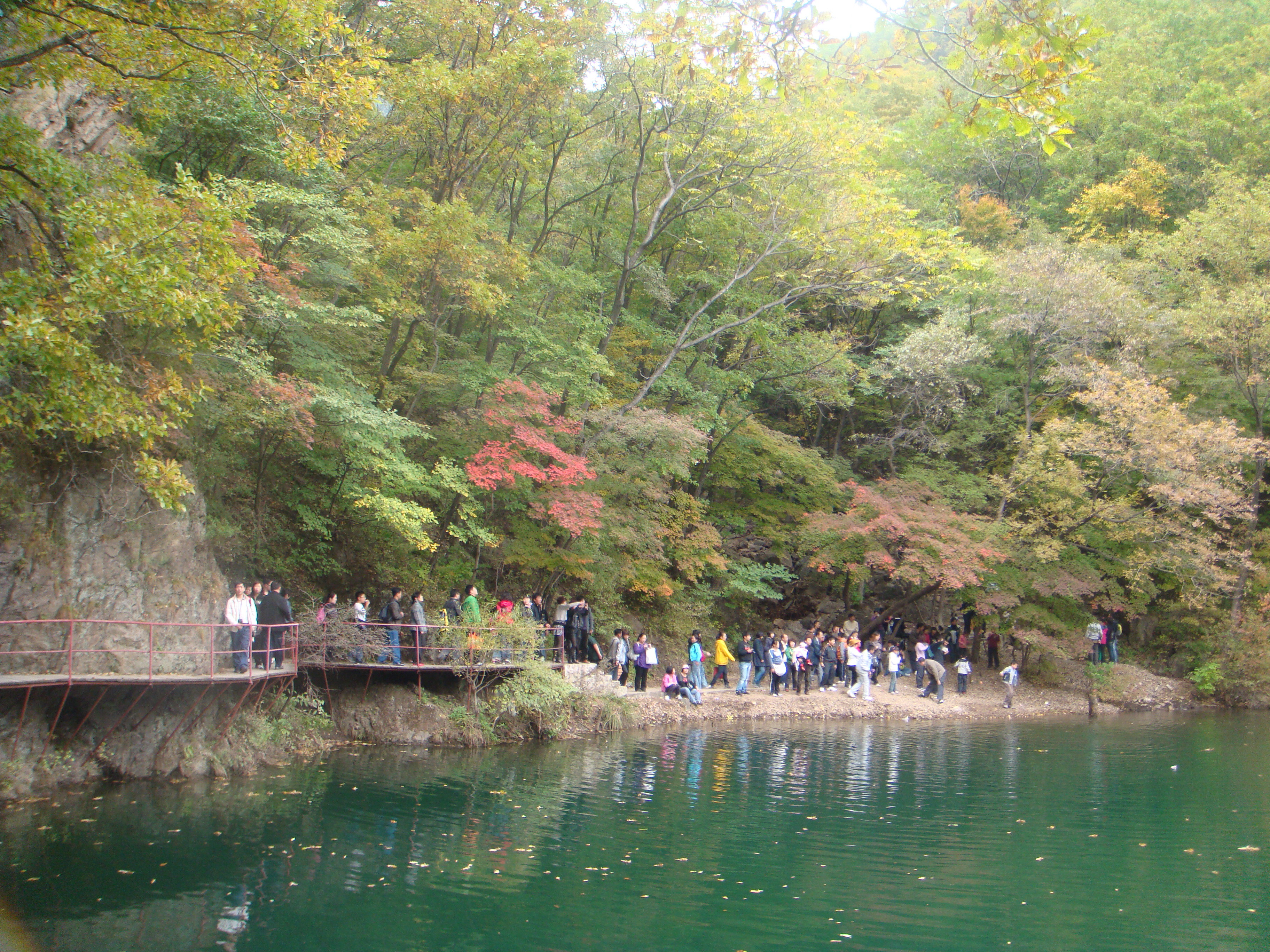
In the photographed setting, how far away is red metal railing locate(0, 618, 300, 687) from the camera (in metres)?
10.4

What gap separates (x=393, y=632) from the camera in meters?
14.9

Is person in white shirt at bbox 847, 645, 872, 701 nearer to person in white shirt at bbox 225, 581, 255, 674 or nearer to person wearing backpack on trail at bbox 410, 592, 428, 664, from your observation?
person wearing backpack on trail at bbox 410, 592, 428, 664

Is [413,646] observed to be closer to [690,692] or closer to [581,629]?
[581,629]

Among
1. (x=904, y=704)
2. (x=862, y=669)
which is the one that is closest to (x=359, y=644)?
(x=862, y=669)

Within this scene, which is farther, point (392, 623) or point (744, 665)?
point (744, 665)

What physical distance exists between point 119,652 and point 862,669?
620 inches

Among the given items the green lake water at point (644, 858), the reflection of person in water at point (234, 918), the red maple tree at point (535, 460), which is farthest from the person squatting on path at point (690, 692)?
the reflection of person in water at point (234, 918)

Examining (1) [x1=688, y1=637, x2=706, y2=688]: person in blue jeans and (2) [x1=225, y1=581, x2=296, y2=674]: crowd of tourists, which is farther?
(1) [x1=688, y1=637, x2=706, y2=688]: person in blue jeans

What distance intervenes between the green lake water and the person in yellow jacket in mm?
5963

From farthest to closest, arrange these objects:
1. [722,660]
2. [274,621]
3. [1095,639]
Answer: [1095,639]
[722,660]
[274,621]

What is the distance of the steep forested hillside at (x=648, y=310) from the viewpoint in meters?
8.51

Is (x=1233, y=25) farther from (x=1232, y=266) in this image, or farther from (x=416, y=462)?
(x=416, y=462)

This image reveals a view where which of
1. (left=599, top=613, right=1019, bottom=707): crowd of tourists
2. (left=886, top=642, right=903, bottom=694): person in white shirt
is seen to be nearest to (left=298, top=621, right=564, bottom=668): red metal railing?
(left=599, top=613, right=1019, bottom=707): crowd of tourists

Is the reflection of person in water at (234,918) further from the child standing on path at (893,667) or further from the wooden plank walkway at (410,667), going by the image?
the child standing on path at (893,667)
